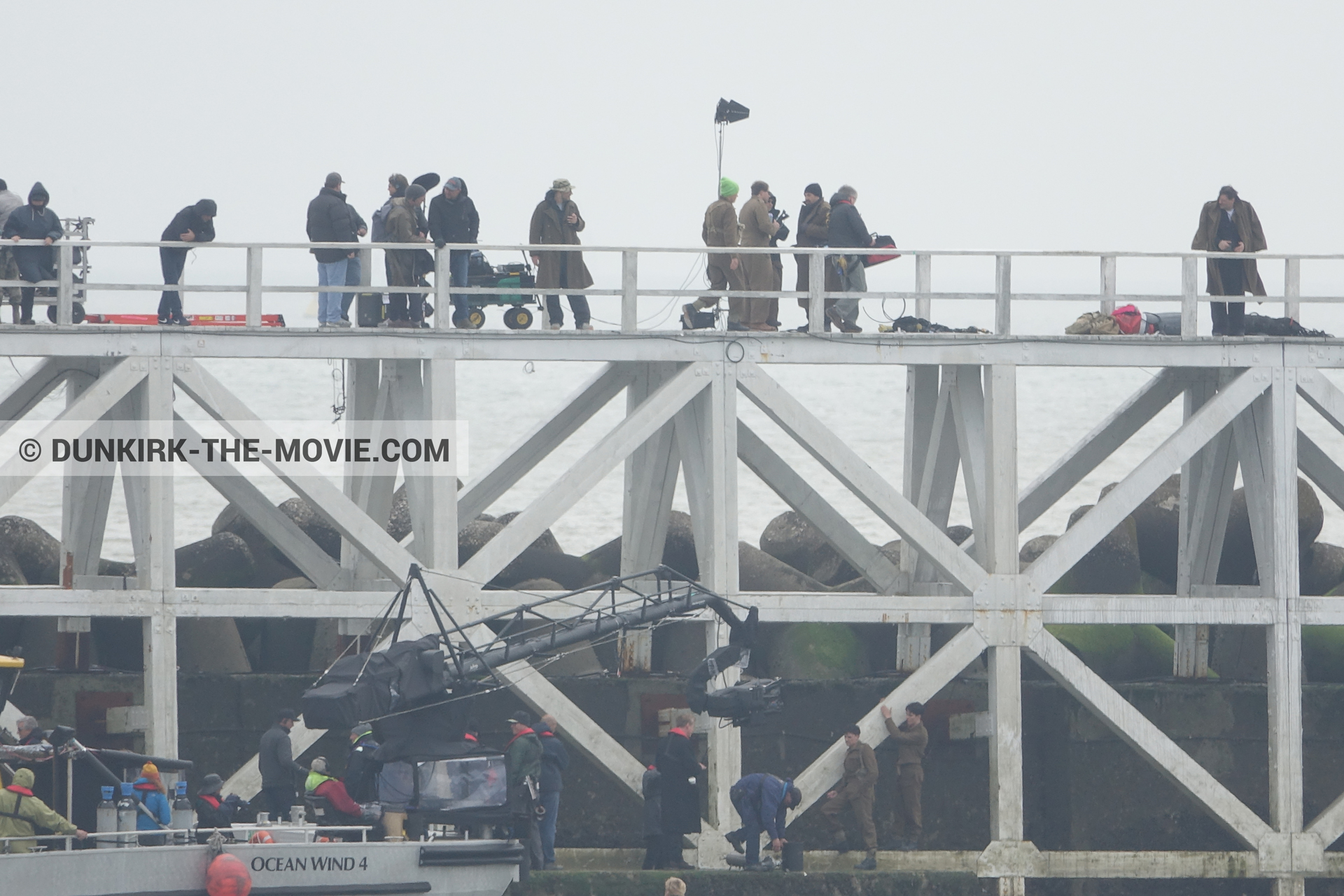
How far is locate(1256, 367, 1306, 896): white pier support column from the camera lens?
74.0 ft

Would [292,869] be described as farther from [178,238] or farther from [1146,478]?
[1146,478]

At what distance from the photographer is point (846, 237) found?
2356 cm

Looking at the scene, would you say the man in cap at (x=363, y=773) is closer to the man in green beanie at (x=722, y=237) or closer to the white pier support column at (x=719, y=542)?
the white pier support column at (x=719, y=542)

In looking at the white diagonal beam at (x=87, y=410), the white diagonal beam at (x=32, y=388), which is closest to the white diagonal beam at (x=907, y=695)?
the white diagonal beam at (x=87, y=410)

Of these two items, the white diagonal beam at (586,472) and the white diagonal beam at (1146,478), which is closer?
the white diagonal beam at (586,472)

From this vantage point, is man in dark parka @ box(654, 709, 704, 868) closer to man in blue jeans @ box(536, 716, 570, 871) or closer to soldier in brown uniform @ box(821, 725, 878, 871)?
man in blue jeans @ box(536, 716, 570, 871)

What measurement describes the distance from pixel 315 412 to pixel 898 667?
6400cm

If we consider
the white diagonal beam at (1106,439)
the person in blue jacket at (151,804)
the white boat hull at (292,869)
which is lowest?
the white boat hull at (292,869)

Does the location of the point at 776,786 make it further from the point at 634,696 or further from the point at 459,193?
the point at 459,193

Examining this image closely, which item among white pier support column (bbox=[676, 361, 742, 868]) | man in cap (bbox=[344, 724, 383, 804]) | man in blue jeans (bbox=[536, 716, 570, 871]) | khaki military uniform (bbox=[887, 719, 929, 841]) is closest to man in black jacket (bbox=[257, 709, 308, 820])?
man in cap (bbox=[344, 724, 383, 804])

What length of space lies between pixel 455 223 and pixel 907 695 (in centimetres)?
697

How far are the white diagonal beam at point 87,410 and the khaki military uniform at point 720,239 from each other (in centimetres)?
613

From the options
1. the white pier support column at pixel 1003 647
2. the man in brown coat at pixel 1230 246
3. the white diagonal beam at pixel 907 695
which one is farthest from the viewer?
the man in brown coat at pixel 1230 246

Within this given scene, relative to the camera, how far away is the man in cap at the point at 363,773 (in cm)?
1978
